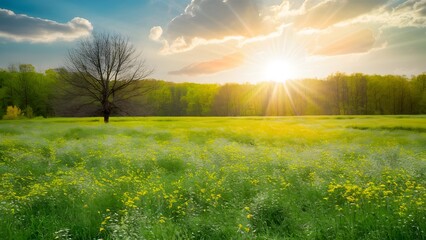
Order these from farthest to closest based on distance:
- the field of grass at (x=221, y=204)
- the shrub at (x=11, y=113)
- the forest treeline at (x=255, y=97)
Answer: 1. the forest treeline at (x=255, y=97)
2. the shrub at (x=11, y=113)
3. the field of grass at (x=221, y=204)

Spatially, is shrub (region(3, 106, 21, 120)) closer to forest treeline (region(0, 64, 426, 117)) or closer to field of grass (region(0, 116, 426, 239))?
forest treeline (region(0, 64, 426, 117))

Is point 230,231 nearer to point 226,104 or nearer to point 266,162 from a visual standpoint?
point 266,162

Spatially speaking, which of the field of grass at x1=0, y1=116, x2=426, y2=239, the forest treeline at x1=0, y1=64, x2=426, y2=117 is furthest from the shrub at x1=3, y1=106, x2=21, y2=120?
the field of grass at x1=0, y1=116, x2=426, y2=239

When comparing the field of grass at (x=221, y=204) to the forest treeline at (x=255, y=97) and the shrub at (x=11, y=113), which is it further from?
the shrub at (x=11, y=113)

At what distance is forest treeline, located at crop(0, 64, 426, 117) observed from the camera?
7469cm

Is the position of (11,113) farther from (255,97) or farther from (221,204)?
(221,204)

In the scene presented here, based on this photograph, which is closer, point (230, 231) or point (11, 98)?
point (230, 231)

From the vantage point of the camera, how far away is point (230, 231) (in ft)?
21.9

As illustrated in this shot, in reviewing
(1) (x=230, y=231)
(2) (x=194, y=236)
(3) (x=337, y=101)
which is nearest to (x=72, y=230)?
(2) (x=194, y=236)

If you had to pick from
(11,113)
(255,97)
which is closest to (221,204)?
(11,113)

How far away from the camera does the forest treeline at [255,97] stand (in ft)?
245

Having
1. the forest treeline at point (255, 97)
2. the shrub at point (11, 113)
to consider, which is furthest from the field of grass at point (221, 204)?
the shrub at point (11, 113)

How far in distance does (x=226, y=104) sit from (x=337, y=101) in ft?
113

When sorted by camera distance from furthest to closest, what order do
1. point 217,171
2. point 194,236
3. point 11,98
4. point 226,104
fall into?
point 226,104
point 11,98
point 217,171
point 194,236
